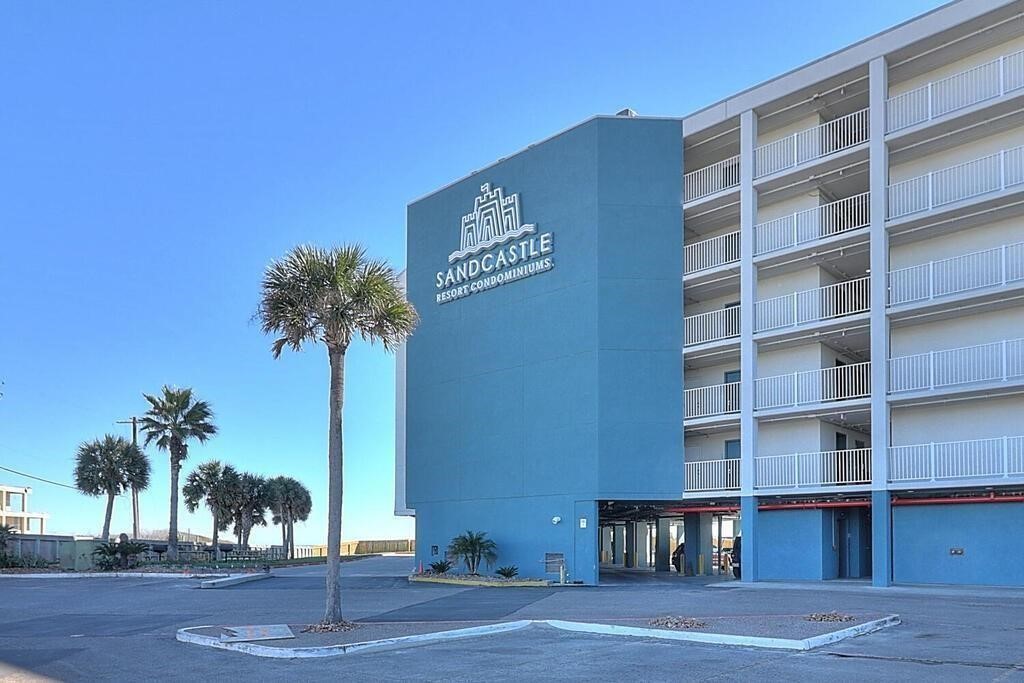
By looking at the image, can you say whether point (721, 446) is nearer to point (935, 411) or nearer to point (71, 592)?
point (935, 411)

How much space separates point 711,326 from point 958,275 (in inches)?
341

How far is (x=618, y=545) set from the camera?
155 feet

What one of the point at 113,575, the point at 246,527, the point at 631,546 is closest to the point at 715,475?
the point at 631,546

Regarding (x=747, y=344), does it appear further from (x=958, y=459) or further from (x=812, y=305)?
(x=958, y=459)

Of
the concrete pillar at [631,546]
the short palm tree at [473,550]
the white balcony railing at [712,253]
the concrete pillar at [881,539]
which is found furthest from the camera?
the concrete pillar at [631,546]

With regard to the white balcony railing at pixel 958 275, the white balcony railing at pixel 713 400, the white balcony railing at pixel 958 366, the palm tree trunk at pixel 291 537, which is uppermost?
the white balcony railing at pixel 958 275

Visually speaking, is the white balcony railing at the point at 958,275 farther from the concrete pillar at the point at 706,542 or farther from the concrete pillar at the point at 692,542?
the concrete pillar at the point at 692,542

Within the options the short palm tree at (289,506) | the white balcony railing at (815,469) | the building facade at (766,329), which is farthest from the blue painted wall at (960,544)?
the short palm tree at (289,506)

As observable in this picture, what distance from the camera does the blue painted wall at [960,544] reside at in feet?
93.5

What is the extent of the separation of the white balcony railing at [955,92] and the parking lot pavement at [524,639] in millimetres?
13910

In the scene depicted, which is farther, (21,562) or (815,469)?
(21,562)

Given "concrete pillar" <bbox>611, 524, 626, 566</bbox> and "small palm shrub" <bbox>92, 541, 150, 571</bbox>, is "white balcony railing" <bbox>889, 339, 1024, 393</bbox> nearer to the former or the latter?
"concrete pillar" <bbox>611, 524, 626, 566</bbox>

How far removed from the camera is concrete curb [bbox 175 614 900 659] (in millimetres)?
15859

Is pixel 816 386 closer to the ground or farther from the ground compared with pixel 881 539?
farther from the ground
